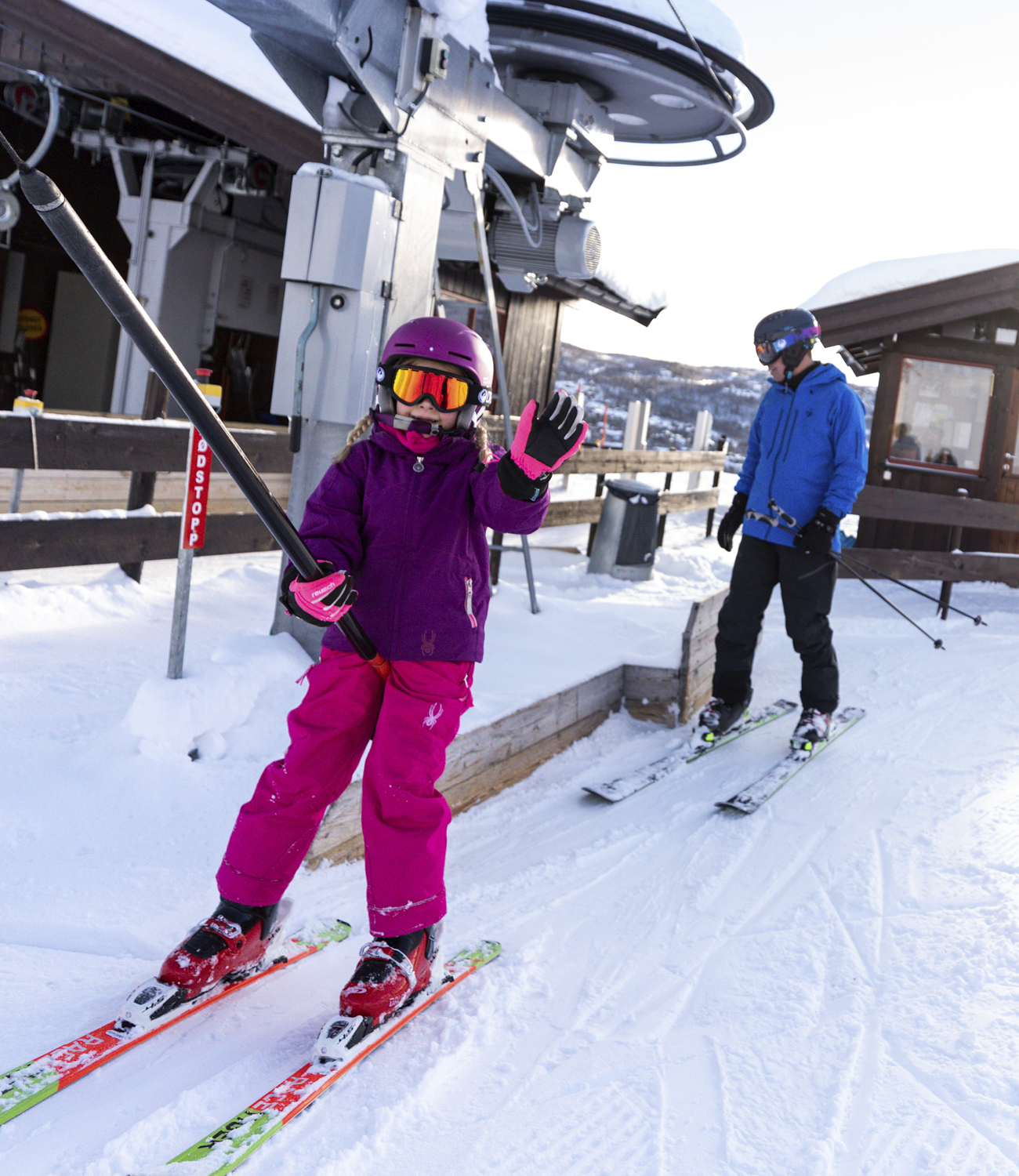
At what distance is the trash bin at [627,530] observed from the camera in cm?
986

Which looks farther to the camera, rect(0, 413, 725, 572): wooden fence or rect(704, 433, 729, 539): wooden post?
rect(704, 433, 729, 539): wooden post

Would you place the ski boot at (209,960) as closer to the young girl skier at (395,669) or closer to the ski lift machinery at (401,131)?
the young girl skier at (395,669)

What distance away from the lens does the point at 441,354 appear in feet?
8.36

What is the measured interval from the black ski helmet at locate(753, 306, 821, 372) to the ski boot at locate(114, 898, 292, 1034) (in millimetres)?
3557

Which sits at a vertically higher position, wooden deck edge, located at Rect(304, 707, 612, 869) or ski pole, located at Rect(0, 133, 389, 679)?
ski pole, located at Rect(0, 133, 389, 679)

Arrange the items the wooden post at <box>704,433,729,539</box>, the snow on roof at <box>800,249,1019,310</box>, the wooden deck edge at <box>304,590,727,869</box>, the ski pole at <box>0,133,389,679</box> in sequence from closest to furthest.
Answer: the ski pole at <box>0,133,389,679</box>, the wooden deck edge at <box>304,590,727,869</box>, the snow on roof at <box>800,249,1019,310</box>, the wooden post at <box>704,433,729,539</box>

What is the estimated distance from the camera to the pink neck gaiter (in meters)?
2.55

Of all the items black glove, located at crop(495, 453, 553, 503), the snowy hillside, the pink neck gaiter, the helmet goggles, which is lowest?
black glove, located at crop(495, 453, 553, 503)

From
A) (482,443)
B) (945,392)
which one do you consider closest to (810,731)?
(482,443)

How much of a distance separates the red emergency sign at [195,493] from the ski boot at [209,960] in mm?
1846

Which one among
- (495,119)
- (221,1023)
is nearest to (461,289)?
(495,119)

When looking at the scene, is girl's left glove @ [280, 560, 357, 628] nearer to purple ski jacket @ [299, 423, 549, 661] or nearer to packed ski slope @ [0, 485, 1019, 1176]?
purple ski jacket @ [299, 423, 549, 661]

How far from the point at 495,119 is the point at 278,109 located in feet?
8.94

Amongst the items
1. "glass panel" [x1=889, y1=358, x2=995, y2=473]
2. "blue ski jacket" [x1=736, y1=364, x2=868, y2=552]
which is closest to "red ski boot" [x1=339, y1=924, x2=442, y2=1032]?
"blue ski jacket" [x1=736, y1=364, x2=868, y2=552]
